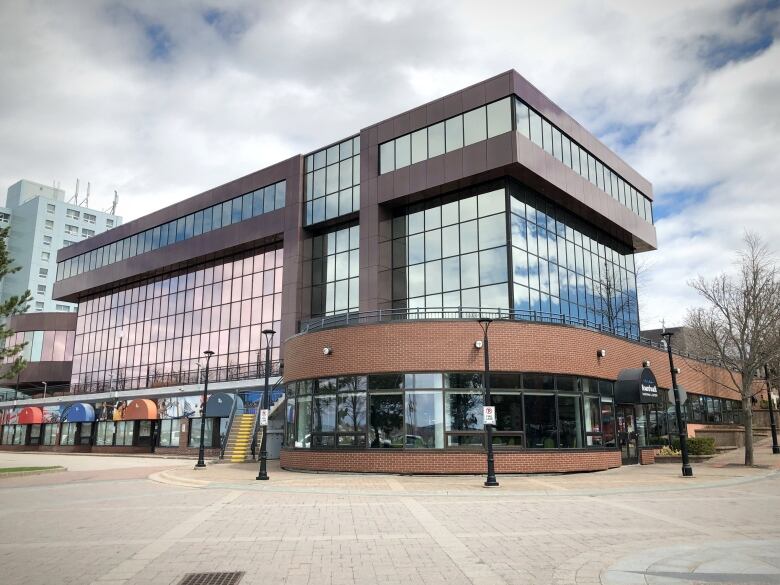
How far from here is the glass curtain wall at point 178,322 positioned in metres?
48.2

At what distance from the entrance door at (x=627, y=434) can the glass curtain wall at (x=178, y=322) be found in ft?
78.6

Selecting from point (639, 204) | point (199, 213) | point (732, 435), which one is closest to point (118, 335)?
point (199, 213)

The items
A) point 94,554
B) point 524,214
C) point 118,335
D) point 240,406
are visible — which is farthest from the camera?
point 118,335

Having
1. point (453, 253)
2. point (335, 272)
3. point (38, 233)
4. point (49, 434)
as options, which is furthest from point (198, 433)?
point (38, 233)

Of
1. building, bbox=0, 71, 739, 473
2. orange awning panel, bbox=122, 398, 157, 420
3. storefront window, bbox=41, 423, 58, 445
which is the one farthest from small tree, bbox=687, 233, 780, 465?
storefront window, bbox=41, 423, 58, 445

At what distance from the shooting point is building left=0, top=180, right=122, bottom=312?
372 ft

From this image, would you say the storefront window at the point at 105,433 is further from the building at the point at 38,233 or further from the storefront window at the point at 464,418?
the building at the point at 38,233

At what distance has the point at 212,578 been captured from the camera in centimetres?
867

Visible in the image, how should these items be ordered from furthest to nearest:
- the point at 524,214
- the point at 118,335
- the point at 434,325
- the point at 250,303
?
the point at 118,335 → the point at 250,303 → the point at 524,214 → the point at 434,325

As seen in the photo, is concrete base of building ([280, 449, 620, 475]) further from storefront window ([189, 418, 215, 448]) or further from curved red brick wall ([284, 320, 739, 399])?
storefront window ([189, 418, 215, 448])

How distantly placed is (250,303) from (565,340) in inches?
1126

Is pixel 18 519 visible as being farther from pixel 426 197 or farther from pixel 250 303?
pixel 250 303

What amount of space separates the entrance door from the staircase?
786 inches

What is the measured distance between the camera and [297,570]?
907 centimetres
